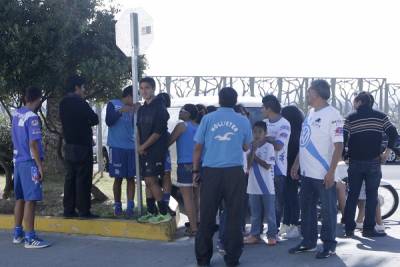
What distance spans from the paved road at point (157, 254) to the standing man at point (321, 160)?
373 millimetres

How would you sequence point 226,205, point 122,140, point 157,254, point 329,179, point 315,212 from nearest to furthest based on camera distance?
point 226,205, point 329,179, point 315,212, point 157,254, point 122,140

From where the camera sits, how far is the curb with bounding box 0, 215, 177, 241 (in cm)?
759

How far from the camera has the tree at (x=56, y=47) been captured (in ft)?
28.3

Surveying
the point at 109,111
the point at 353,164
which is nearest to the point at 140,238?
the point at 109,111

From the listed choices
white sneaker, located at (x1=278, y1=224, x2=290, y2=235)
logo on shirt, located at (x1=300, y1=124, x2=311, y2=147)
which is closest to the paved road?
white sneaker, located at (x1=278, y1=224, x2=290, y2=235)

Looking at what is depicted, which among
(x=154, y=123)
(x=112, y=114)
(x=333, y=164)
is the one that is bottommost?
(x=333, y=164)

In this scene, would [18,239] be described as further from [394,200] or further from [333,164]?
[394,200]

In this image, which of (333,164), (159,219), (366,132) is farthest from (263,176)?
(366,132)

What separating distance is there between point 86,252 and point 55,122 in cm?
515

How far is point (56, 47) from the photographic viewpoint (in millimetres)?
8758

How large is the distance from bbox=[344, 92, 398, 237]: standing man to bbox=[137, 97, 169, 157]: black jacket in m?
2.50

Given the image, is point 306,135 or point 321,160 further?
point 306,135

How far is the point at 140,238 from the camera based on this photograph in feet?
25.2

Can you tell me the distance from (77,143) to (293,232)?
3139 millimetres
